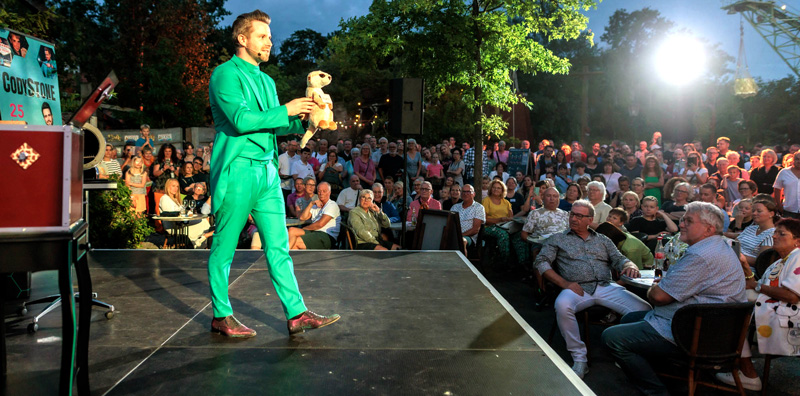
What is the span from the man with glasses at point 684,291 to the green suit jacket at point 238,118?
92.9 inches

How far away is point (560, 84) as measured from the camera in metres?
27.2

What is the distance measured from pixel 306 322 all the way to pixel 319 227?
3963mm

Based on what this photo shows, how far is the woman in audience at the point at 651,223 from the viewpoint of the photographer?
256 inches

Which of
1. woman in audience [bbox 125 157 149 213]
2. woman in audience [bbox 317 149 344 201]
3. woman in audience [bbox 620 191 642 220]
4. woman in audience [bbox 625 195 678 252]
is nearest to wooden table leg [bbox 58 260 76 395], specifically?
woman in audience [bbox 625 195 678 252]

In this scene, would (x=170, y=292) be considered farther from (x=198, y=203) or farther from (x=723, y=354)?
(x=198, y=203)

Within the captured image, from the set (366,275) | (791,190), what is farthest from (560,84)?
(366,275)

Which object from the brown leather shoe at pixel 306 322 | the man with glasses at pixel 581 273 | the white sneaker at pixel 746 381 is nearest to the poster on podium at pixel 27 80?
the brown leather shoe at pixel 306 322

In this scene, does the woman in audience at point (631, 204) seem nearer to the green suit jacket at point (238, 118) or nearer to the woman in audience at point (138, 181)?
the green suit jacket at point (238, 118)

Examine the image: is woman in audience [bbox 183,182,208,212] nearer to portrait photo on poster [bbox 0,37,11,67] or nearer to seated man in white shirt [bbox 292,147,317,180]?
seated man in white shirt [bbox 292,147,317,180]

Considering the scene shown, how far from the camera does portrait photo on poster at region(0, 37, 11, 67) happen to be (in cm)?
472

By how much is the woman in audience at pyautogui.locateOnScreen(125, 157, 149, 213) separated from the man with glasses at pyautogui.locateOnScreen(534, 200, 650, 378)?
6412 millimetres

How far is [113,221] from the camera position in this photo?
635 cm

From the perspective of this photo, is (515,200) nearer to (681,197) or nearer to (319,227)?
(681,197)

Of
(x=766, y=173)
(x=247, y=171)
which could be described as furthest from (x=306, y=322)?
(x=766, y=173)
